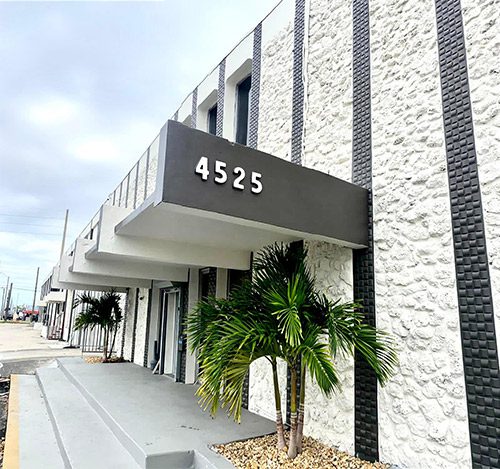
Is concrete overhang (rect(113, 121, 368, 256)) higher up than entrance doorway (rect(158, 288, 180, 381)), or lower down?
higher up

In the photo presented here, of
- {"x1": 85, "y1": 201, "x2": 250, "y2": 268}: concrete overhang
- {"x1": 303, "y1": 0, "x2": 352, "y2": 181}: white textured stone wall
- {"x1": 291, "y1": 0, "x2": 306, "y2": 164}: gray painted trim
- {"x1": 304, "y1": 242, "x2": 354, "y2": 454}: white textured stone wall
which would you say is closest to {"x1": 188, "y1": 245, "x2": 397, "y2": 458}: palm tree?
{"x1": 304, "y1": 242, "x2": 354, "y2": 454}: white textured stone wall

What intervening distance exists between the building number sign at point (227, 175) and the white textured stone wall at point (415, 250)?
172 cm

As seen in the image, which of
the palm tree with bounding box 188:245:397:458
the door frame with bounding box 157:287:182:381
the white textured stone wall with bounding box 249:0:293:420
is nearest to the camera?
the palm tree with bounding box 188:245:397:458

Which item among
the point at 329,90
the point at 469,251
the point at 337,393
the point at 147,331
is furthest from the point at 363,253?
the point at 147,331

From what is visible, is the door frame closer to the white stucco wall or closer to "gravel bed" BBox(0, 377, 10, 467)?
the white stucco wall

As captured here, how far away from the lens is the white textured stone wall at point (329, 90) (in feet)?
18.3

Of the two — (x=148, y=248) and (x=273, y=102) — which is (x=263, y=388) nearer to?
(x=148, y=248)

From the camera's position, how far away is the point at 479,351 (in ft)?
11.7

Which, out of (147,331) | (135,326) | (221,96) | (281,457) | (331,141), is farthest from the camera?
(135,326)

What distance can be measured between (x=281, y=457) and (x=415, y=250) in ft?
8.79

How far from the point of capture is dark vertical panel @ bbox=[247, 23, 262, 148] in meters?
7.85

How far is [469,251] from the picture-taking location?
12.4 feet

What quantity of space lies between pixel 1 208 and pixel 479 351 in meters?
50.4

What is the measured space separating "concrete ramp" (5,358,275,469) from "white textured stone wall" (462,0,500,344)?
135 inches
